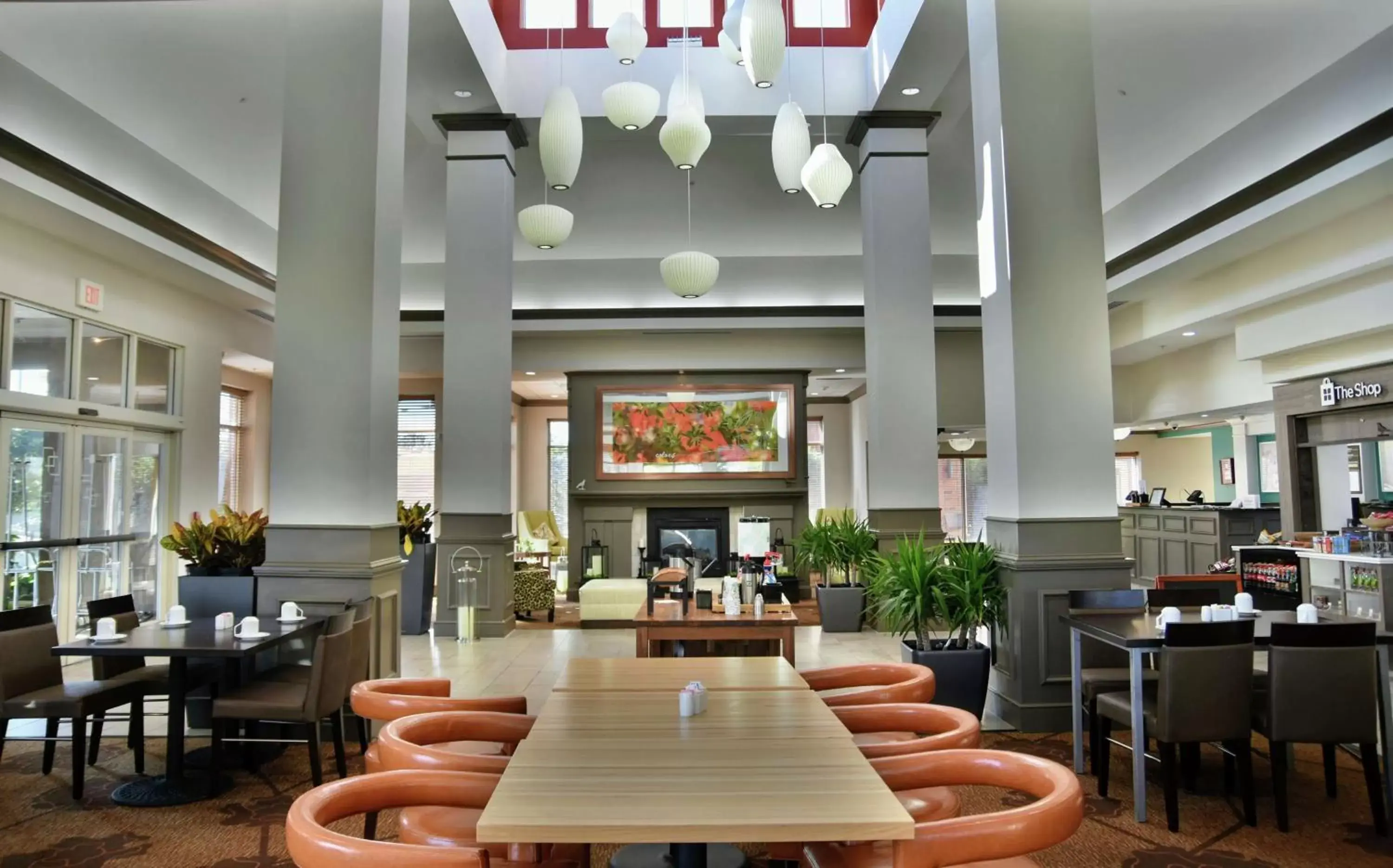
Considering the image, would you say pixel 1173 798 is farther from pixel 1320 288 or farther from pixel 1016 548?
pixel 1320 288

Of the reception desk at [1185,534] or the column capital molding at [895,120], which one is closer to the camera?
the column capital molding at [895,120]

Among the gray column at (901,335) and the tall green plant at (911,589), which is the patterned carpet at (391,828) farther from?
the gray column at (901,335)

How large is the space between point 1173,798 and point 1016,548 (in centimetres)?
158

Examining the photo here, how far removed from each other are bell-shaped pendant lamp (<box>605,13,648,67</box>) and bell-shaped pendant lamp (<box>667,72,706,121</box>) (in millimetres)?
321

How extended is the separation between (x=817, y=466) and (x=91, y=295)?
460 inches

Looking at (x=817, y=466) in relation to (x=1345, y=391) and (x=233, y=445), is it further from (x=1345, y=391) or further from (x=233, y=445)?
(x=233, y=445)

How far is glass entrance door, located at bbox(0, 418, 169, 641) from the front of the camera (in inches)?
282

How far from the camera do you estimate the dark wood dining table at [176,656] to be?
142 inches

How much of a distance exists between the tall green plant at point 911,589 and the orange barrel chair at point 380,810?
9.26ft

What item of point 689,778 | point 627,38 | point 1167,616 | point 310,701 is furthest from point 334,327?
point 1167,616

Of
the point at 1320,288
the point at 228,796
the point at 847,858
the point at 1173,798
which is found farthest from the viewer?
the point at 1320,288

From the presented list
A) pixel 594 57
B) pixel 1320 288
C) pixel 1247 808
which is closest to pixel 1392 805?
pixel 1247 808

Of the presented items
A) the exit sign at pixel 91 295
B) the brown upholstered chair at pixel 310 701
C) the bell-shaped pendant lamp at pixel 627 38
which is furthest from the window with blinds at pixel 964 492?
the brown upholstered chair at pixel 310 701

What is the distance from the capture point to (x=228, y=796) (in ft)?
12.4
